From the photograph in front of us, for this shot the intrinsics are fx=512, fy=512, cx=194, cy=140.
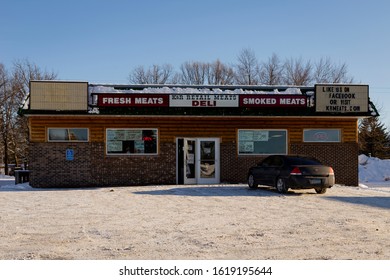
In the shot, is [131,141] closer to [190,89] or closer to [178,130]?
[178,130]

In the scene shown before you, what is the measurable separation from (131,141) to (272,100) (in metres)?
6.44

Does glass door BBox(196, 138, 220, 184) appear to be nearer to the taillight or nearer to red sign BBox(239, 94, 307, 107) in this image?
red sign BBox(239, 94, 307, 107)

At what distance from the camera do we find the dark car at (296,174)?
17375mm

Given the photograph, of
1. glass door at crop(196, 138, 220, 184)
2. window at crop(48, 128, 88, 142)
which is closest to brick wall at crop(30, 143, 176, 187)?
window at crop(48, 128, 88, 142)

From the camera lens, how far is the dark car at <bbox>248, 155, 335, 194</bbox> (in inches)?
684

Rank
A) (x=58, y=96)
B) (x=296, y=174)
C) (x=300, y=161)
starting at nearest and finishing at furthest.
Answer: (x=296, y=174)
(x=300, y=161)
(x=58, y=96)

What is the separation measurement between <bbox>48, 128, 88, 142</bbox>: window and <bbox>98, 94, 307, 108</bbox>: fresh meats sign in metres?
1.60

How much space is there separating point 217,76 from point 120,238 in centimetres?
5312

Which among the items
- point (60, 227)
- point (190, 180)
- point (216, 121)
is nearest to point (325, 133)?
point (216, 121)

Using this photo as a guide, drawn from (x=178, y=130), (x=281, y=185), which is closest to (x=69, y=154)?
(x=178, y=130)

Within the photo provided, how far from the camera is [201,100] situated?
22125mm

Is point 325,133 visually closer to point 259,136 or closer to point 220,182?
point 259,136

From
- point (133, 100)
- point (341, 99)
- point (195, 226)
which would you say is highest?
point (341, 99)

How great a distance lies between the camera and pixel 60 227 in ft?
34.7
